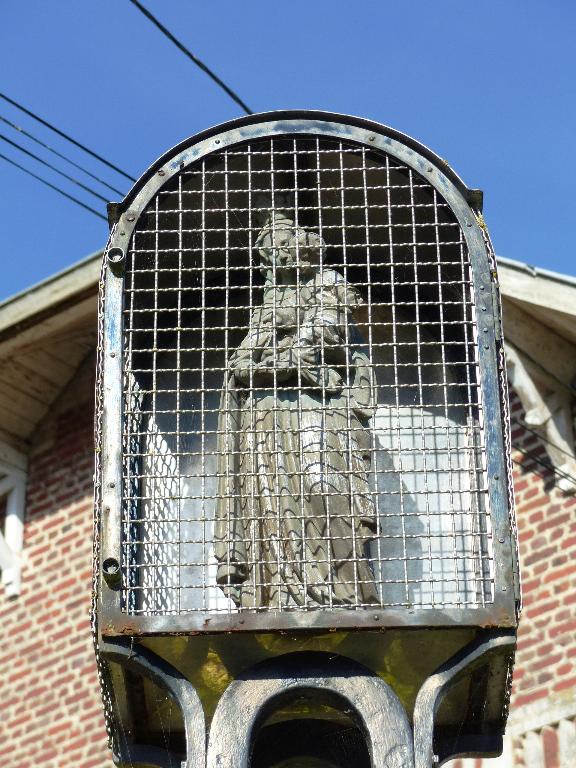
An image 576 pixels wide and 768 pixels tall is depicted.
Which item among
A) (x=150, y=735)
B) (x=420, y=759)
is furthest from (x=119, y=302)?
(x=420, y=759)

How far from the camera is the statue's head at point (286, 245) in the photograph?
5621mm

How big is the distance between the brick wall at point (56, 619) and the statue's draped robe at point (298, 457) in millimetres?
3758

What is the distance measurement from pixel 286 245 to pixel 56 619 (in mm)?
4185

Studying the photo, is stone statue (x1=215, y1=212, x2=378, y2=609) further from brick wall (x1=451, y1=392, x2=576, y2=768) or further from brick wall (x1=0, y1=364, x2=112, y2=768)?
brick wall (x1=0, y1=364, x2=112, y2=768)

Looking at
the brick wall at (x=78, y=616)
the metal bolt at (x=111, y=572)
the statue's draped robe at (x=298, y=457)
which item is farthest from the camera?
the brick wall at (x=78, y=616)

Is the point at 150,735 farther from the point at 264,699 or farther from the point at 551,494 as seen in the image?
the point at 551,494

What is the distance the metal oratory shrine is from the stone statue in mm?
11

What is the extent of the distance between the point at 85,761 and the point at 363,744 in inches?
155

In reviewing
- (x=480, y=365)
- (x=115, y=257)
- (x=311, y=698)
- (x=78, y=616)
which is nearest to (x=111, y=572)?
(x=311, y=698)

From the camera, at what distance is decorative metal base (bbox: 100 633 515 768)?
185 inches

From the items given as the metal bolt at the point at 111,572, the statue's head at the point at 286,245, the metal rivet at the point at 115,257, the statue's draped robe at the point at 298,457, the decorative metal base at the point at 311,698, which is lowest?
the decorative metal base at the point at 311,698

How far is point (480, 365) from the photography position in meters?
5.18

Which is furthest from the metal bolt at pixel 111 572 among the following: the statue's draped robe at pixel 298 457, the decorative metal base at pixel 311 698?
the statue's draped robe at pixel 298 457

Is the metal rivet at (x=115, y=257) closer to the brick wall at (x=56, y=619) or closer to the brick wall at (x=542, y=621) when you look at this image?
the brick wall at (x=542, y=621)
